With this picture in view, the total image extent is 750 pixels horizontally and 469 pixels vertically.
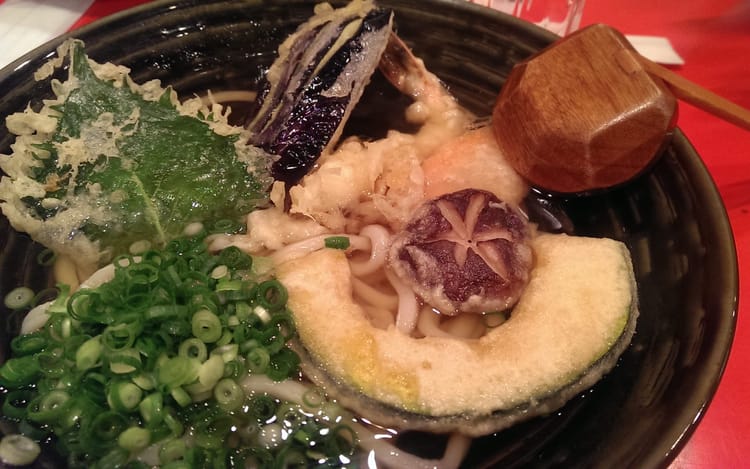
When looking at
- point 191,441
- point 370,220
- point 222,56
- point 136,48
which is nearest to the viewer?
point 191,441

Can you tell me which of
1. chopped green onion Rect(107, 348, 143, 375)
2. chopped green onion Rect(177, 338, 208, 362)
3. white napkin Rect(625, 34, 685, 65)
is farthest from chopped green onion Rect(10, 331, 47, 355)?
white napkin Rect(625, 34, 685, 65)

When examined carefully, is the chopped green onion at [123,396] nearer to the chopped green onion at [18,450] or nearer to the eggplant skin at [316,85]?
the chopped green onion at [18,450]

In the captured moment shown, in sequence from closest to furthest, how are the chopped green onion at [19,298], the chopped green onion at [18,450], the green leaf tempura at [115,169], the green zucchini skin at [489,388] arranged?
the chopped green onion at [18,450]
the green zucchini skin at [489,388]
the chopped green onion at [19,298]
the green leaf tempura at [115,169]

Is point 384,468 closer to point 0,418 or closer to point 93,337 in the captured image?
point 93,337

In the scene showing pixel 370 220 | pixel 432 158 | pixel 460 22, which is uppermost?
pixel 460 22

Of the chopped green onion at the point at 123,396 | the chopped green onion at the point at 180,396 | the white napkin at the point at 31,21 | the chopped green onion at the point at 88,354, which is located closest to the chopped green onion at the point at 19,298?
the chopped green onion at the point at 88,354

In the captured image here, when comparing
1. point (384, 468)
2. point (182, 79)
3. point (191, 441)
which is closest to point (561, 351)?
point (384, 468)

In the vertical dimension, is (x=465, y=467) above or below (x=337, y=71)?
below
